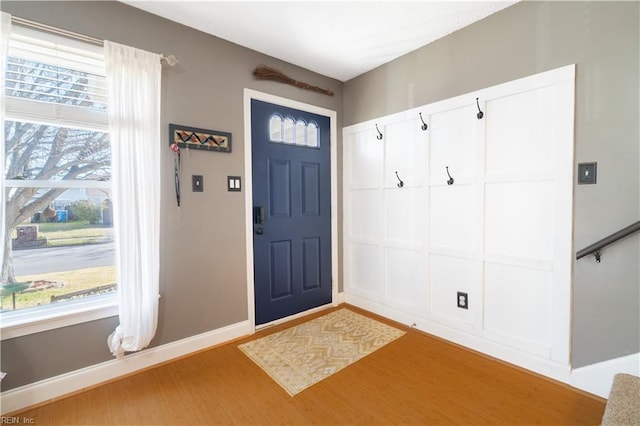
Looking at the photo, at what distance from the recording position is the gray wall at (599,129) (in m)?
1.63

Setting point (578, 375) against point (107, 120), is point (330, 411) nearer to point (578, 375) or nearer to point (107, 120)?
point (578, 375)

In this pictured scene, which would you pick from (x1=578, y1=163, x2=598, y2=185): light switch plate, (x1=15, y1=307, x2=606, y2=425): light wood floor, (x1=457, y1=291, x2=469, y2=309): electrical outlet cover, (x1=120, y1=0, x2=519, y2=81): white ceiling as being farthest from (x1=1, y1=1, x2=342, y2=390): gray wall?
(x1=578, y1=163, x2=598, y2=185): light switch plate

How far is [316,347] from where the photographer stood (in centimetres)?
235

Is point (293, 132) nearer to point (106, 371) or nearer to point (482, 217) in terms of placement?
point (482, 217)

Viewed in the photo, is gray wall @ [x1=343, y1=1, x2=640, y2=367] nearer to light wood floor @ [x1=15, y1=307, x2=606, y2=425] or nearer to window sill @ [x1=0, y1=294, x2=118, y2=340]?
light wood floor @ [x1=15, y1=307, x2=606, y2=425]

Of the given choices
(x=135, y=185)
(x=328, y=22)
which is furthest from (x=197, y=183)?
(x=328, y=22)

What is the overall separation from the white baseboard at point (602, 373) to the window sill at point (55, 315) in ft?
9.87

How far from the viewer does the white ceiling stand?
1990 millimetres

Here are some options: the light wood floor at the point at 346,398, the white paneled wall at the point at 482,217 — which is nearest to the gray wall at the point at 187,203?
the light wood floor at the point at 346,398

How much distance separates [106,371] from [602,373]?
3.10 metres

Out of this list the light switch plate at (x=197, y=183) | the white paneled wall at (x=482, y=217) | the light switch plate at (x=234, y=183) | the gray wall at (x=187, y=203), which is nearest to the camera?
the gray wall at (x=187, y=203)

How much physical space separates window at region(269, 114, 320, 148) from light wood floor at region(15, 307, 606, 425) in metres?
1.95

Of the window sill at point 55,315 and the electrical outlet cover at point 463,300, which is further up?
the window sill at point 55,315
